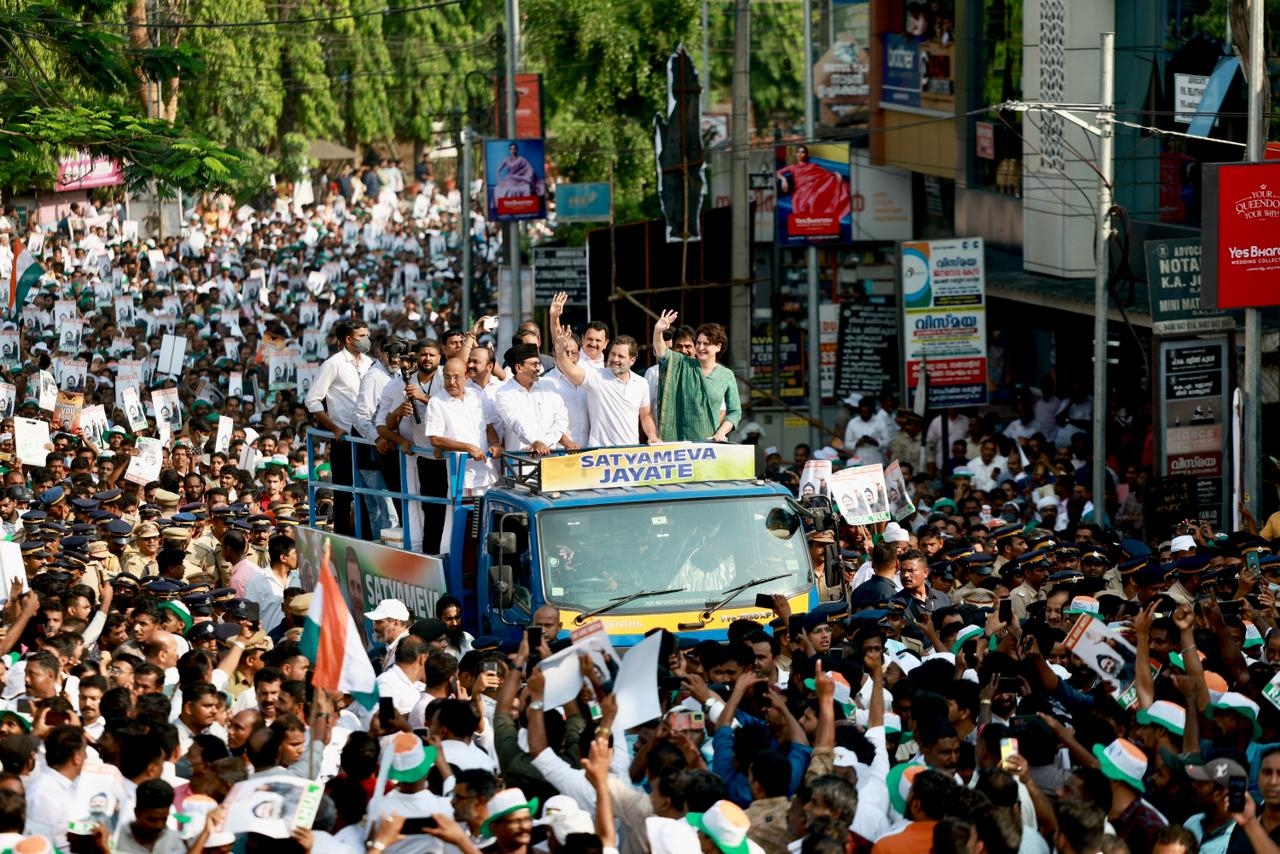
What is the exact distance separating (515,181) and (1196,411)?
46.4 feet

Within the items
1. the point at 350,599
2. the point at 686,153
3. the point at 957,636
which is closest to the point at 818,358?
the point at 686,153

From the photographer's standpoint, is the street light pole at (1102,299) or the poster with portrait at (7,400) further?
the poster with portrait at (7,400)

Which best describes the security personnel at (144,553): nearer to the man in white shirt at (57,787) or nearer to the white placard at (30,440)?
the white placard at (30,440)

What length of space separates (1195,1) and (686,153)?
589cm

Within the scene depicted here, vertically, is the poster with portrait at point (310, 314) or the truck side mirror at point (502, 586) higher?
the poster with portrait at point (310, 314)

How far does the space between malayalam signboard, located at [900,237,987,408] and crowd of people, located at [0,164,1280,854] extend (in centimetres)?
168

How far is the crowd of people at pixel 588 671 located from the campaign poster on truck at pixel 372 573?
152mm

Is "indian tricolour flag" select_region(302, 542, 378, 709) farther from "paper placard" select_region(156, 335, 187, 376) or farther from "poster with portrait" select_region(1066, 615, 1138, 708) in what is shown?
"paper placard" select_region(156, 335, 187, 376)

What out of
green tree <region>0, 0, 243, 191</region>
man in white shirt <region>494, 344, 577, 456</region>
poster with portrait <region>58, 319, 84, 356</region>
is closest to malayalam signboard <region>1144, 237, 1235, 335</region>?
man in white shirt <region>494, 344, 577, 456</region>

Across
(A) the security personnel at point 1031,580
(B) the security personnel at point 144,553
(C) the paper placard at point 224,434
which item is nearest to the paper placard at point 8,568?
(B) the security personnel at point 144,553

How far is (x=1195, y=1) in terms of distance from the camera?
2348 centimetres

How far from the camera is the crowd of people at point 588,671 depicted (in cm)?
752

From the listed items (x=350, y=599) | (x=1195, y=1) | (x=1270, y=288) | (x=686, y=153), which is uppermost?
(x=1195, y=1)

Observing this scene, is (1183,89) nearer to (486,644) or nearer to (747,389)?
(747,389)
